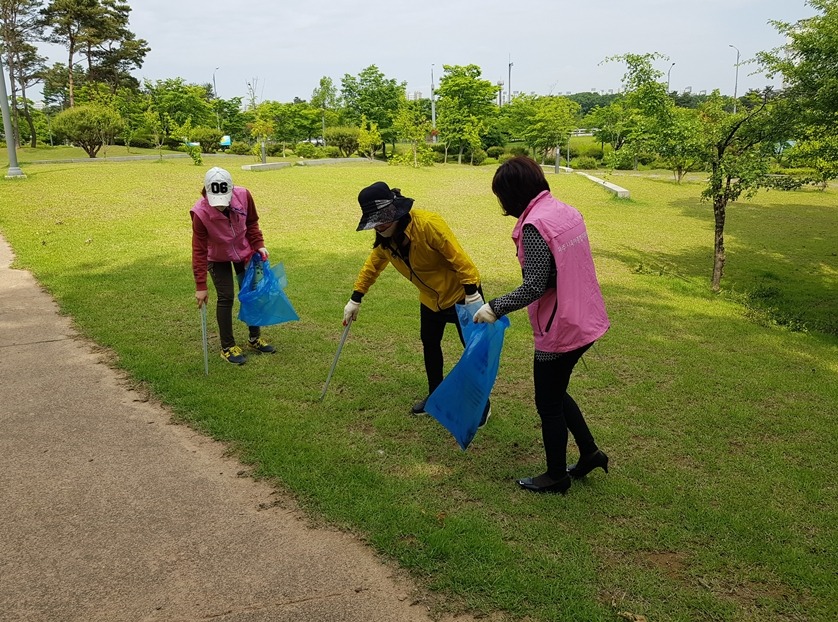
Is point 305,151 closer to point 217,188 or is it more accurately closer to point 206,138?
point 206,138

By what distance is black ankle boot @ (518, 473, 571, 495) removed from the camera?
3.30 meters

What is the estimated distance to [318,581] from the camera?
8.83 ft

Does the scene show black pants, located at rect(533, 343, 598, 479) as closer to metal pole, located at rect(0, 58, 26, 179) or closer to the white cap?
the white cap

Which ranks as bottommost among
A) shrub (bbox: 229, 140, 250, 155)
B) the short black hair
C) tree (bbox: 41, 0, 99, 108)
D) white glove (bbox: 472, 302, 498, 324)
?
white glove (bbox: 472, 302, 498, 324)

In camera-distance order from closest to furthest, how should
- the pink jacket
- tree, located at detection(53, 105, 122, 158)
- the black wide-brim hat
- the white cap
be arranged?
the black wide-brim hat → the white cap → the pink jacket → tree, located at detection(53, 105, 122, 158)

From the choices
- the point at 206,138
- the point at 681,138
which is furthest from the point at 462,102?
the point at 681,138

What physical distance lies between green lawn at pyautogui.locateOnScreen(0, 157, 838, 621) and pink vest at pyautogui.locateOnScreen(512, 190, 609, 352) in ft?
3.14

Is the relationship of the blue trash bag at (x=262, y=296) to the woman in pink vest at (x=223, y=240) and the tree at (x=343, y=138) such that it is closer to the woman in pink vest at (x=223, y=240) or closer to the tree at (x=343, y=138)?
the woman in pink vest at (x=223, y=240)

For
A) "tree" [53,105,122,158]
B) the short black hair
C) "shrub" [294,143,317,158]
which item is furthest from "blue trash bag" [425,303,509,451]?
"shrub" [294,143,317,158]

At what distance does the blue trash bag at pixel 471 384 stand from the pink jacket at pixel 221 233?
245 centimetres

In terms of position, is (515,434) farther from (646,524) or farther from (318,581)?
(318,581)

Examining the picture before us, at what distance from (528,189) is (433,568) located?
71.2 inches

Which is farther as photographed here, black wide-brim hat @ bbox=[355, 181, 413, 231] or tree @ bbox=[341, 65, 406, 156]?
tree @ bbox=[341, 65, 406, 156]

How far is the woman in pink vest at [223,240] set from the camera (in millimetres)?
4777
